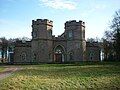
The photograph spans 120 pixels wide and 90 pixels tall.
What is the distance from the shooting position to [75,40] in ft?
204

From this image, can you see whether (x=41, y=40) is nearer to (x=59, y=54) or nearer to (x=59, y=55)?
(x=59, y=54)

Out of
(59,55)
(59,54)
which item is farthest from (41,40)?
(59,55)

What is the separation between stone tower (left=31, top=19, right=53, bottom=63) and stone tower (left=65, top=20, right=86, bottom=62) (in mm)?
4560

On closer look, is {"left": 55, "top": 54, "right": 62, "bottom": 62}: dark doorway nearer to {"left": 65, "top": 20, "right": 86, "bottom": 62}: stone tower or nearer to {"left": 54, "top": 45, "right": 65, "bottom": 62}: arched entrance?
{"left": 54, "top": 45, "right": 65, "bottom": 62}: arched entrance

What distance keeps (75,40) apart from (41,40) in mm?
7683

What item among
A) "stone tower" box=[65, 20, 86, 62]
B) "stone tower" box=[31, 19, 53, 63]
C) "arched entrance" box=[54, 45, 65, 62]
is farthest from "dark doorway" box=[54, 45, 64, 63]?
"stone tower" box=[31, 19, 53, 63]

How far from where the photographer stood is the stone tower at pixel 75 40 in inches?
2440

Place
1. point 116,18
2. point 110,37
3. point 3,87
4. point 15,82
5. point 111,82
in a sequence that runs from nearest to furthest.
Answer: point 3,87 < point 15,82 < point 111,82 < point 116,18 < point 110,37

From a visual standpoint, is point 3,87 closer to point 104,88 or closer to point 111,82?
point 104,88

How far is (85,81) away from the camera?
73.3ft

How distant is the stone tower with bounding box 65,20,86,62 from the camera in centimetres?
6197

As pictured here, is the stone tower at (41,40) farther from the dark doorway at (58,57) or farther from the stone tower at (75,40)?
the stone tower at (75,40)

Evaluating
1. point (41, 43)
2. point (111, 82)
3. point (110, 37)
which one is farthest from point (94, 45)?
point (111, 82)

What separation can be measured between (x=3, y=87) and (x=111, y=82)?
931 cm
